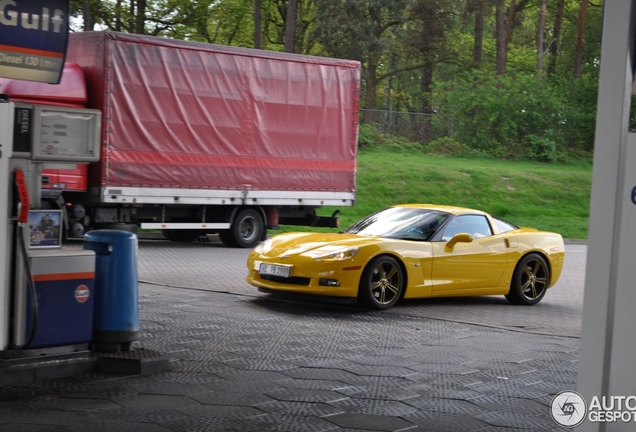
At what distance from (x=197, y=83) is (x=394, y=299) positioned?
925cm

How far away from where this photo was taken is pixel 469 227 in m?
12.9

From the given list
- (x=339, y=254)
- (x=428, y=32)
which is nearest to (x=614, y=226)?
(x=339, y=254)

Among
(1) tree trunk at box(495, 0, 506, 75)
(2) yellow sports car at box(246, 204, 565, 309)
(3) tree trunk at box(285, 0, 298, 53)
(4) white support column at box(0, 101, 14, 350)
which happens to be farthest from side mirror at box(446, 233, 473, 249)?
(1) tree trunk at box(495, 0, 506, 75)

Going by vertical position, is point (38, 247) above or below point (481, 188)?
below

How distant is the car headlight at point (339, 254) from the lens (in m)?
11.4

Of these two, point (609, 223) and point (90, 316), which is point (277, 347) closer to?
point (90, 316)

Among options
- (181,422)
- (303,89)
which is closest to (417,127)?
(303,89)

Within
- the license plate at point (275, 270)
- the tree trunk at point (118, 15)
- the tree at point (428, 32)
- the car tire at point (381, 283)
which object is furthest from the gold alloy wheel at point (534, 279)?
the tree at point (428, 32)

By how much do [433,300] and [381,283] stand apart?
5.62 feet

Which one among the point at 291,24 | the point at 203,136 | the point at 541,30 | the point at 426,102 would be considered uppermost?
the point at 541,30

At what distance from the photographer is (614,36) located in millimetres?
5020

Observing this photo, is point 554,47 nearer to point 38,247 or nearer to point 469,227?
point 469,227

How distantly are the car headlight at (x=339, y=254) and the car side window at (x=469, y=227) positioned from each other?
154 centimetres

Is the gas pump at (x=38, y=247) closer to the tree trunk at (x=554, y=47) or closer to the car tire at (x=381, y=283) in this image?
the car tire at (x=381, y=283)
